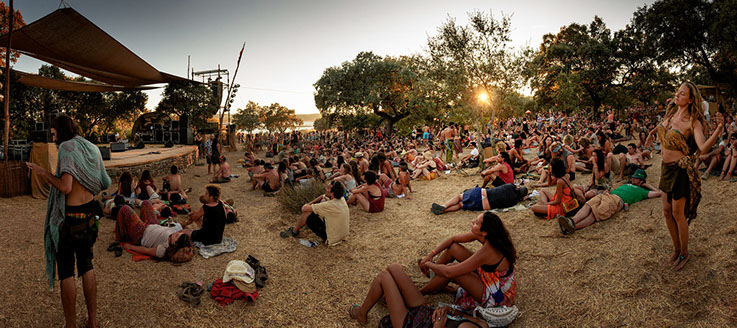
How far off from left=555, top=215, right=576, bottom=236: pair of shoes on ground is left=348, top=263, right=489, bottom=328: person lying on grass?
263cm

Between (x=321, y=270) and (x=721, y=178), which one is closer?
(x=321, y=270)

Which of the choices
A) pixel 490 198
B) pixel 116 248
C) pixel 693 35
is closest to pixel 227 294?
pixel 116 248

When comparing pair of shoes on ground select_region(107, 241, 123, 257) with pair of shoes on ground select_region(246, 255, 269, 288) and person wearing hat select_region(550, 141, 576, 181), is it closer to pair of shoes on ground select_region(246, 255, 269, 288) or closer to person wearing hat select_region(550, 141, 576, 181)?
pair of shoes on ground select_region(246, 255, 269, 288)

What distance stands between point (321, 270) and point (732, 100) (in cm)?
2529

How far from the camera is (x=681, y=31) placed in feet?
62.0

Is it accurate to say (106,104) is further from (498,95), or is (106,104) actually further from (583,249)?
(583,249)

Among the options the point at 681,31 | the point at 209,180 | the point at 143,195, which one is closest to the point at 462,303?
the point at 143,195

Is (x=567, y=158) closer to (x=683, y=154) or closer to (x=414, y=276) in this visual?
(x=683, y=154)

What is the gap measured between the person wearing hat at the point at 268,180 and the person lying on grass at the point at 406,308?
271 inches

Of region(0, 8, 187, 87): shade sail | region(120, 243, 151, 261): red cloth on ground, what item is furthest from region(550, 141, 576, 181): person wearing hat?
region(0, 8, 187, 87): shade sail

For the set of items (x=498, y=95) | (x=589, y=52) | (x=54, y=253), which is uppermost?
(x=589, y=52)

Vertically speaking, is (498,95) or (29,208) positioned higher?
(498,95)

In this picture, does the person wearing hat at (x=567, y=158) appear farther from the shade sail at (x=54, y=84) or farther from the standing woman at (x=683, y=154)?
the shade sail at (x=54, y=84)

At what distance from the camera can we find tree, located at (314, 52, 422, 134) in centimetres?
2708
